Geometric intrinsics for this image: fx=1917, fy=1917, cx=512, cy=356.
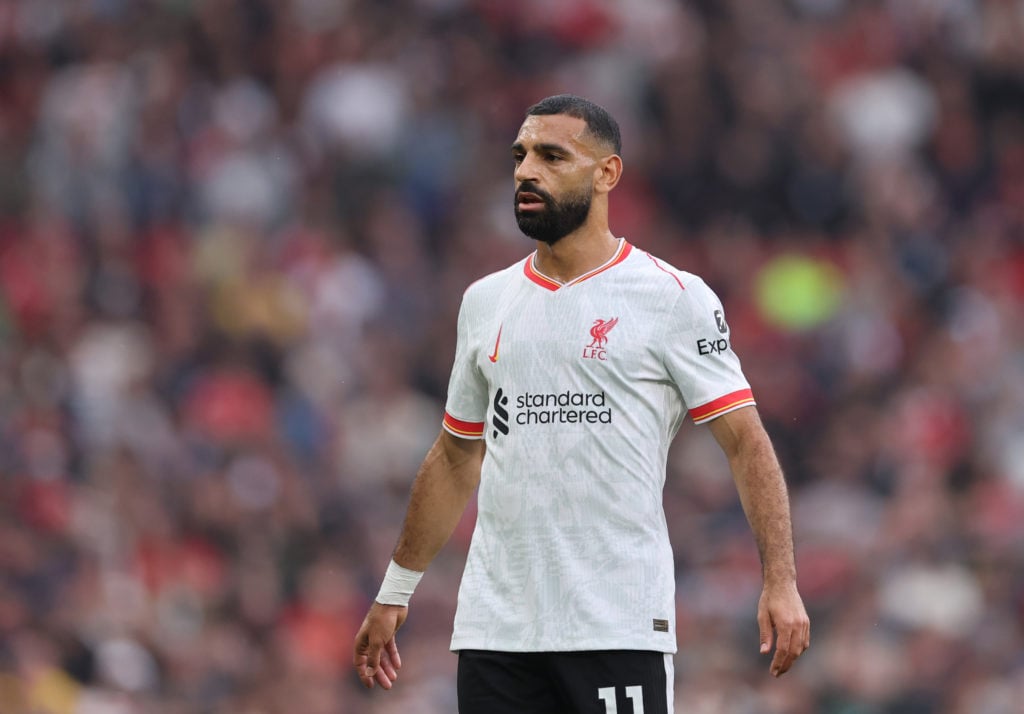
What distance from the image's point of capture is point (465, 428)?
239 inches

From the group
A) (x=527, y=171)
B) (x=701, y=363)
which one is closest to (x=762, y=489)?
(x=701, y=363)

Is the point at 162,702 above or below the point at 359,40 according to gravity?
below

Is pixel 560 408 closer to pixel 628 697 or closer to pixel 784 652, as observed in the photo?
pixel 628 697

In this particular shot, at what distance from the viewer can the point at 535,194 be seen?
574 cm

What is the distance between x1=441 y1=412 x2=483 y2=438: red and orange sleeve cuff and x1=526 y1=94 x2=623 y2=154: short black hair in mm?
963

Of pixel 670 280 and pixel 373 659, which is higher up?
pixel 670 280

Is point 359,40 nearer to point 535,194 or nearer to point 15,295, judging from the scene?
point 15,295

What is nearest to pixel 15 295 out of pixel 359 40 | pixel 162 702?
pixel 359 40

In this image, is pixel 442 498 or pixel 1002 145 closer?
pixel 442 498

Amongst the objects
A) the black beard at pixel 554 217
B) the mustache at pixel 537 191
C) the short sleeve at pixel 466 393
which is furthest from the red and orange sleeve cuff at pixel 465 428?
the mustache at pixel 537 191

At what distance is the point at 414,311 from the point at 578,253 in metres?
7.80

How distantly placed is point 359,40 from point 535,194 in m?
9.87

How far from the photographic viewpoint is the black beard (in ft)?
18.9

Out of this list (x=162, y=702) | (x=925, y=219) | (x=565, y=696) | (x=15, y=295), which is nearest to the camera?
(x=565, y=696)
